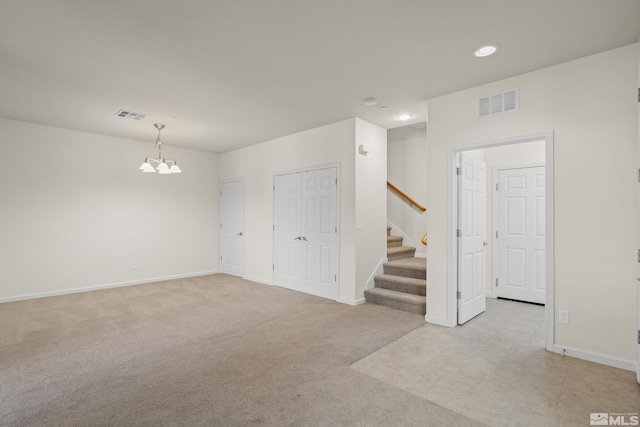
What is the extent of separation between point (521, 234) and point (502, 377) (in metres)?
3.04

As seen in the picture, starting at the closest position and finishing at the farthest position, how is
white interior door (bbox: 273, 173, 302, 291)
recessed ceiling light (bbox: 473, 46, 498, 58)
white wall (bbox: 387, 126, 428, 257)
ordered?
recessed ceiling light (bbox: 473, 46, 498, 58) → white interior door (bbox: 273, 173, 302, 291) → white wall (bbox: 387, 126, 428, 257)

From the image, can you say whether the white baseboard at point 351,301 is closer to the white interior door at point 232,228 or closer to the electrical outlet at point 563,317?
the electrical outlet at point 563,317

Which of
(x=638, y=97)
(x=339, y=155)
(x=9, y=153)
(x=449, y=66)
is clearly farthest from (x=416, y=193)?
(x=9, y=153)

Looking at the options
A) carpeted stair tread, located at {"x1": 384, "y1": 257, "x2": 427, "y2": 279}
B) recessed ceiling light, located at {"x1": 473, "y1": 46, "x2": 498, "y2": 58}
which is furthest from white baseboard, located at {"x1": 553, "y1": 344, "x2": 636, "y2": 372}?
recessed ceiling light, located at {"x1": 473, "y1": 46, "x2": 498, "y2": 58}

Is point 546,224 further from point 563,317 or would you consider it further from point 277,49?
point 277,49

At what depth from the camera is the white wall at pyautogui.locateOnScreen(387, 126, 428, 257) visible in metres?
6.29

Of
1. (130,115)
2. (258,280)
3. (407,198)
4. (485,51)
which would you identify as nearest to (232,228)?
(258,280)

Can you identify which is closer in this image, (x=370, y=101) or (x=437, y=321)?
(x=437, y=321)

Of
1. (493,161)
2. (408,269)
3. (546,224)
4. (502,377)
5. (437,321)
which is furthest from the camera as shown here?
(493,161)

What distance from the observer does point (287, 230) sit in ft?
19.0

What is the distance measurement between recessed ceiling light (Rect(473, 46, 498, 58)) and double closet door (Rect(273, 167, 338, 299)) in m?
2.56

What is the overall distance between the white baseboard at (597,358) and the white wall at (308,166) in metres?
2.47

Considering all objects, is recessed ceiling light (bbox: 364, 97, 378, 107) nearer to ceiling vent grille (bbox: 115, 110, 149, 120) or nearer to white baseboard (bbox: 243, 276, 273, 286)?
ceiling vent grille (bbox: 115, 110, 149, 120)

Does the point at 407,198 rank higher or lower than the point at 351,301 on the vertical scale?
higher
